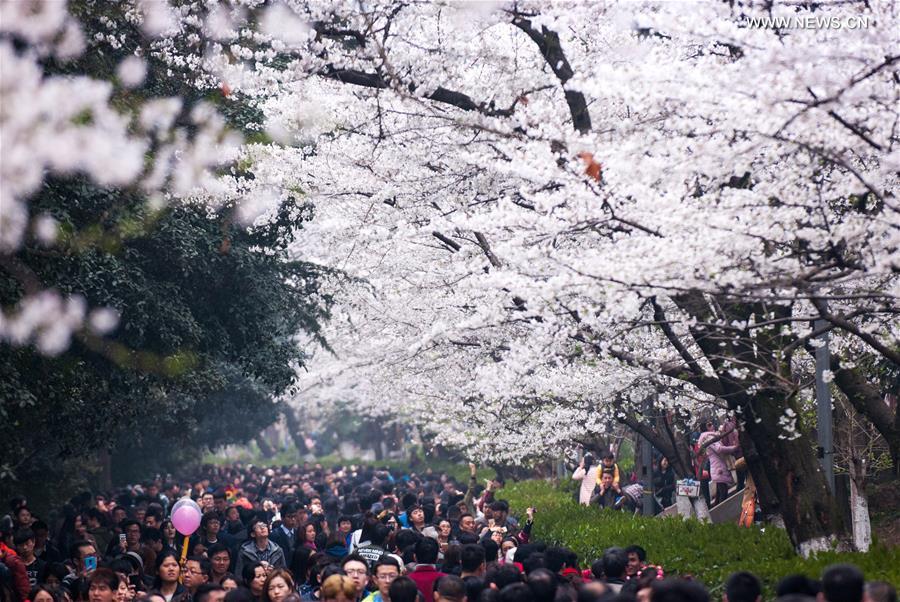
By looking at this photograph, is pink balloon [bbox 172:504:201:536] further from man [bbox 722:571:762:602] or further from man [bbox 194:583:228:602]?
man [bbox 722:571:762:602]

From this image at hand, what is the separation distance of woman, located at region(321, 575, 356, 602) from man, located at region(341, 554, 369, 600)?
1.78 feet

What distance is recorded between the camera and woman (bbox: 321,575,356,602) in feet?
25.4

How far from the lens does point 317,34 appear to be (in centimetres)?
1049

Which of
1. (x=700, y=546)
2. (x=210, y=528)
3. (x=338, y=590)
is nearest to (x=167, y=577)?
(x=338, y=590)

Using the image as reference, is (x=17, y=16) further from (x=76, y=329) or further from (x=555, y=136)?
(x=555, y=136)

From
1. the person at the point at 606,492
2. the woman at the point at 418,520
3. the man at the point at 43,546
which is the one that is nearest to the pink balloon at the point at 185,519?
the man at the point at 43,546

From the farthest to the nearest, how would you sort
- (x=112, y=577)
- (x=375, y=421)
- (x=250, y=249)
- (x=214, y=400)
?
(x=375, y=421) < (x=214, y=400) < (x=250, y=249) < (x=112, y=577)

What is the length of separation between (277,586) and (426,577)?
4.80 ft

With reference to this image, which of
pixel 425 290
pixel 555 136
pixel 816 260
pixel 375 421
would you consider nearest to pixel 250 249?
pixel 425 290

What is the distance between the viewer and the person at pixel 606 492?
19719mm

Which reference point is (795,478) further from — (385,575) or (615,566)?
(385,575)

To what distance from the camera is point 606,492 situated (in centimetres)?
2002

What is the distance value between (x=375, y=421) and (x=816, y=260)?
4171 cm

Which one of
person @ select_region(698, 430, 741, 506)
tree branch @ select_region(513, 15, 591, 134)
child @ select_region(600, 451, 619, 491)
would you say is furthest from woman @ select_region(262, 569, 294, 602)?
child @ select_region(600, 451, 619, 491)
